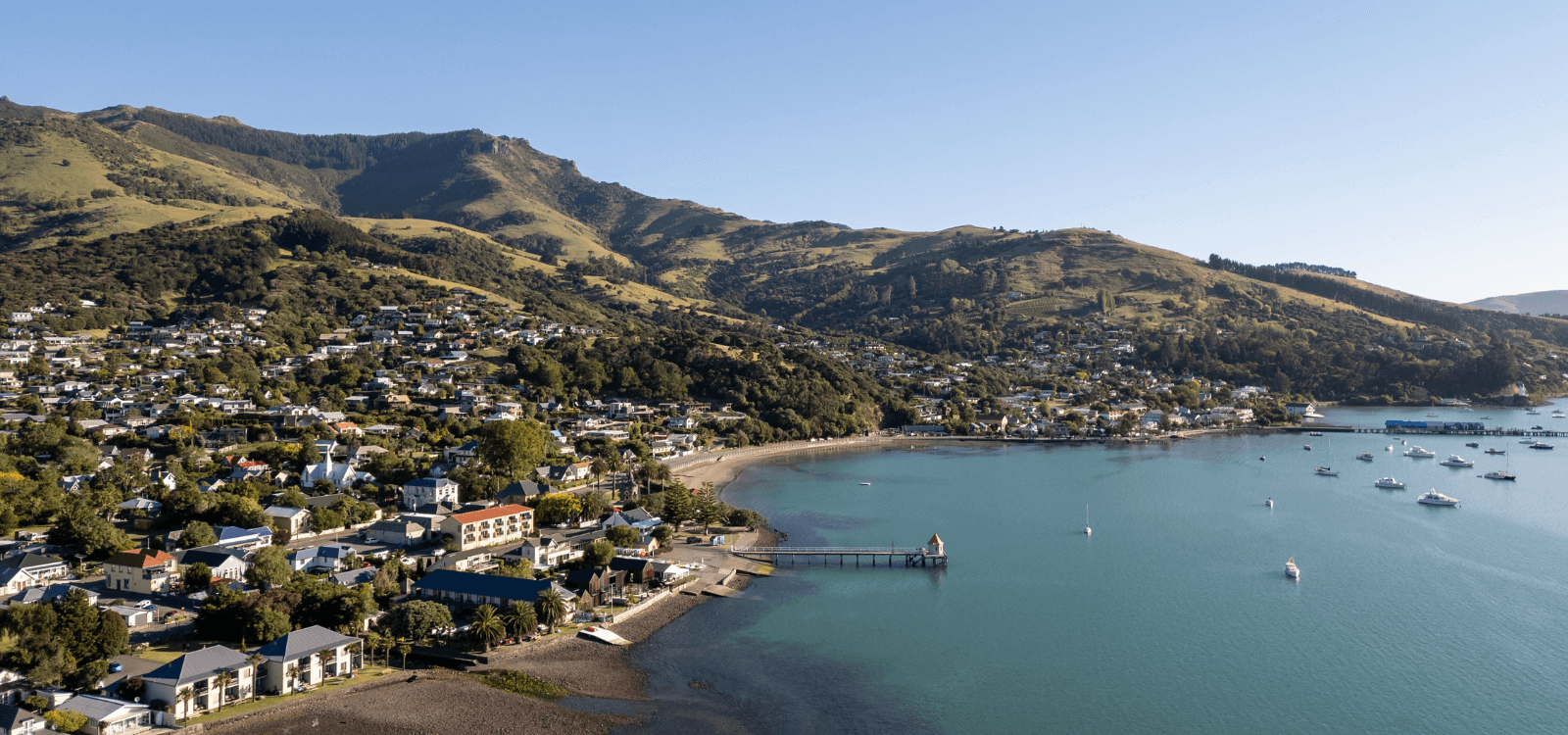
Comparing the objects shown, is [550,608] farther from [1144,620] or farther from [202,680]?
[1144,620]

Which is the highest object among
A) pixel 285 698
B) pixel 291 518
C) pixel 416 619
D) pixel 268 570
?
pixel 291 518

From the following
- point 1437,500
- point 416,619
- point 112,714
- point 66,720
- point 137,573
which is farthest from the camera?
point 1437,500

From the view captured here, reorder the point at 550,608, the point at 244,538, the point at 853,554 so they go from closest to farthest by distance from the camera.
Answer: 1. the point at 550,608
2. the point at 244,538
3. the point at 853,554

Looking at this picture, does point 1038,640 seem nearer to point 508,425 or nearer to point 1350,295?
point 508,425

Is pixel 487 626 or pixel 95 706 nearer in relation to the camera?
pixel 95 706

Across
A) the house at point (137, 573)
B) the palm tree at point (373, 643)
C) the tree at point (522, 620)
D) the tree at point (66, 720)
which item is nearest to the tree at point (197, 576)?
the house at point (137, 573)

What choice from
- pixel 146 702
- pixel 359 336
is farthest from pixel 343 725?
pixel 359 336

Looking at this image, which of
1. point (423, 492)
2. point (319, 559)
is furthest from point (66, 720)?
point (423, 492)

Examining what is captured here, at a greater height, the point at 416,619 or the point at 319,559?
the point at 319,559
